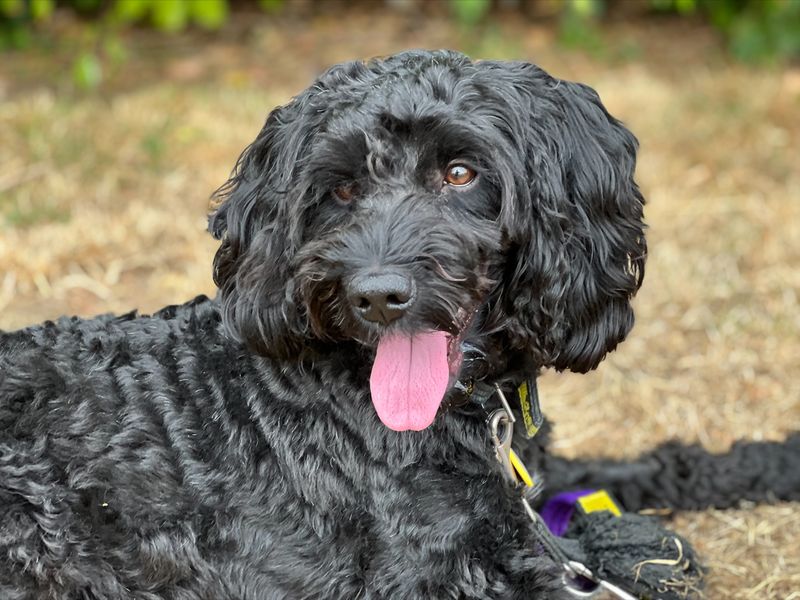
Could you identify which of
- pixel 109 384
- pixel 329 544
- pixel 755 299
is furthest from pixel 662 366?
pixel 109 384

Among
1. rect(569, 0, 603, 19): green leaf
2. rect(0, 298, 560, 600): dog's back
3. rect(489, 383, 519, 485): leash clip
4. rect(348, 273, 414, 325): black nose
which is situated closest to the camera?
rect(348, 273, 414, 325): black nose

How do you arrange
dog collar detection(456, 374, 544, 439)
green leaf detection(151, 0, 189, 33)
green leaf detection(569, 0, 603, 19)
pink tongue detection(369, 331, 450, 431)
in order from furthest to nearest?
green leaf detection(569, 0, 603, 19), green leaf detection(151, 0, 189, 33), dog collar detection(456, 374, 544, 439), pink tongue detection(369, 331, 450, 431)

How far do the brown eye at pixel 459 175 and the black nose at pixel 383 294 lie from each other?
14.4 inches

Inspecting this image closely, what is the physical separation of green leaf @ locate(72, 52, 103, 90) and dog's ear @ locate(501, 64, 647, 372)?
5312 millimetres

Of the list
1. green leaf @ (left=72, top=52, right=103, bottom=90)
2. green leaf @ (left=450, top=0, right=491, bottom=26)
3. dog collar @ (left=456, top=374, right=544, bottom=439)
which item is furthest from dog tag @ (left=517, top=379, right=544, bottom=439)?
green leaf @ (left=450, top=0, right=491, bottom=26)

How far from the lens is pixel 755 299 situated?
541cm

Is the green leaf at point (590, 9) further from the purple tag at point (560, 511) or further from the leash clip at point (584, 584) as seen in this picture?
the leash clip at point (584, 584)

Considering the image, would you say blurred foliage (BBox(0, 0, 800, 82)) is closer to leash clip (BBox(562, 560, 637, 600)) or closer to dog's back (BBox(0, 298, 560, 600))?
dog's back (BBox(0, 298, 560, 600))

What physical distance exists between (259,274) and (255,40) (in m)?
6.76

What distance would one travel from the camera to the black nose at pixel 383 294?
2611 mm

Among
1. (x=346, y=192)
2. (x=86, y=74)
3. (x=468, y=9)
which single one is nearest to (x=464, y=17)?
(x=468, y=9)

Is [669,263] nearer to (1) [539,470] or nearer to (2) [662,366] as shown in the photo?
(2) [662,366]

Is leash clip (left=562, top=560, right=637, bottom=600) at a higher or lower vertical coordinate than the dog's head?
lower

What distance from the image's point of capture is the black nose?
2611 mm
